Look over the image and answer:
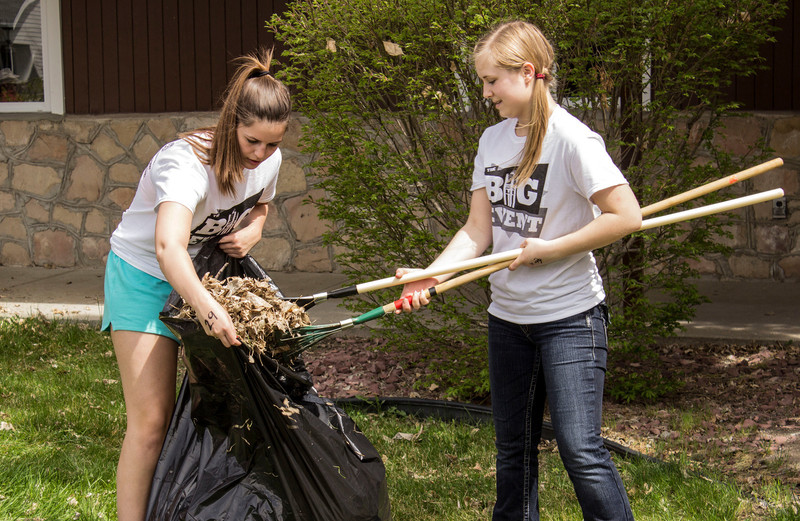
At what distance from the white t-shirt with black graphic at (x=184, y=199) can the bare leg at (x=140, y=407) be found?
23cm

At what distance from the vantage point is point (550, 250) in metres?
2.29

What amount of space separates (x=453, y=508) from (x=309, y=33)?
2.54m

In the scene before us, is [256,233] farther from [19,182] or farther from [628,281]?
[19,182]

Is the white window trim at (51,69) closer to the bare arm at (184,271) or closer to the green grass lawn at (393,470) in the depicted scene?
the green grass lawn at (393,470)

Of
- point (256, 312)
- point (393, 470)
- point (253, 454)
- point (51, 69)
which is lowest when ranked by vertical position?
point (393, 470)

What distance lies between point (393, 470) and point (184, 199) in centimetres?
163

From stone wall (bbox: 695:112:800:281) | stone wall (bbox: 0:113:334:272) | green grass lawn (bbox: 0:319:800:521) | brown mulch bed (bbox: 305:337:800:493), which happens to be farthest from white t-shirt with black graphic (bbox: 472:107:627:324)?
stone wall (bbox: 0:113:334:272)

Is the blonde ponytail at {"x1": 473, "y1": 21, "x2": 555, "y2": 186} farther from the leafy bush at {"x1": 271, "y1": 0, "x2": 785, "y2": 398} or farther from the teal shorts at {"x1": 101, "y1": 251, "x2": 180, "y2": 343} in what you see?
the leafy bush at {"x1": 271, "y1": 0, "x2": 785, "y2": 398}

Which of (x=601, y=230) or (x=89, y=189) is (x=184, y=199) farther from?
(x=89, y=189)

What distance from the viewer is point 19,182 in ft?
27.8

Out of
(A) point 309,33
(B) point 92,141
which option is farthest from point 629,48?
(B) point 92,141

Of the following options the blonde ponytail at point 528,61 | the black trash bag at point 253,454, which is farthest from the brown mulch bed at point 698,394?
the blonde ponytail at point 528,61

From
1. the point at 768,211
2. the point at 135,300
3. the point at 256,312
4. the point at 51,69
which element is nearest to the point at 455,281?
the point at 256,312

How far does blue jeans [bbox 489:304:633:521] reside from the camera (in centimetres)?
231
